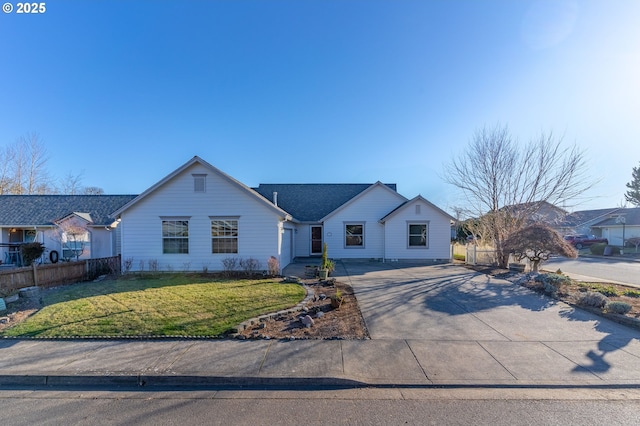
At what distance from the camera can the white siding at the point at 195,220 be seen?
13633 millimetres

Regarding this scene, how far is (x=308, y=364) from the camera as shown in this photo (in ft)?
15.0

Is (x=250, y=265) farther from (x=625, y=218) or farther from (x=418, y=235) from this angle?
(x=625, y=218)

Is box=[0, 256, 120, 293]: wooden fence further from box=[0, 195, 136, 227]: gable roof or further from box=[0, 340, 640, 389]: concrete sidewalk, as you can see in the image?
box=[0, 340, 640, 389]: concrete sidewalk

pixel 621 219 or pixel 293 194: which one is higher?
pixel 293 194

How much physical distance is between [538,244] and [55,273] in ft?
67.4

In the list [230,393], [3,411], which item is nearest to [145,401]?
[230,393]

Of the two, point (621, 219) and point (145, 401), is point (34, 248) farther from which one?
point (621, 219)

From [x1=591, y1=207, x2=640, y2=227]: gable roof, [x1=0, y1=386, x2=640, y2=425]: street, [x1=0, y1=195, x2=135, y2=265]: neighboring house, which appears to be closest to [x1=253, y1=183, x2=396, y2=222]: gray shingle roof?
[x1=0, y1=195, x2=135, y2=265]: neighboring house

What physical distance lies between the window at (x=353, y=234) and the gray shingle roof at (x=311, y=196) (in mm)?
3036

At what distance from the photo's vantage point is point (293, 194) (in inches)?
967

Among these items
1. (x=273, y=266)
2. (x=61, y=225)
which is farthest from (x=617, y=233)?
(x=61, y=225)

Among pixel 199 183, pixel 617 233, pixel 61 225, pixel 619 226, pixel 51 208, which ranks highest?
pixel 199 183

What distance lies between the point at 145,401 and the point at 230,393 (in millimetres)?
1121

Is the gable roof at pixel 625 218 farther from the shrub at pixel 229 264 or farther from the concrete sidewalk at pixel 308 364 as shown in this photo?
the shrub at pixel 229 264
